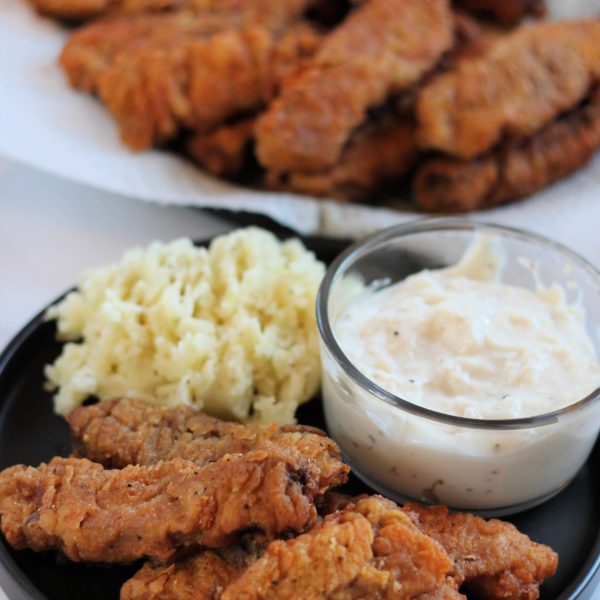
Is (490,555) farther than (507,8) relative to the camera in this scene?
No

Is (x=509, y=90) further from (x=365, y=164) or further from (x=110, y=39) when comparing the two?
(x=110, y=39)

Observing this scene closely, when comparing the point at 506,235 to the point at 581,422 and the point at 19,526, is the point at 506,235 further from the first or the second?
the point at 19,526

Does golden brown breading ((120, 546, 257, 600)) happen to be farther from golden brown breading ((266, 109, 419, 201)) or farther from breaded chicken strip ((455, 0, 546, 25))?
breaded chicken strip ((455, 0, 546, 25))

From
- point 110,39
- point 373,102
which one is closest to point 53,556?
point 373,102

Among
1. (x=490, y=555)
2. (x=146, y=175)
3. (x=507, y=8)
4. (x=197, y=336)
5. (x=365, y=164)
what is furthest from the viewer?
(x=507, y=8)

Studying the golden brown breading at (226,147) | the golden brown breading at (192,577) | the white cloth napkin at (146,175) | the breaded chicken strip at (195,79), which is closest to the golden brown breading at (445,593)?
the golden brown breading at (192,577)

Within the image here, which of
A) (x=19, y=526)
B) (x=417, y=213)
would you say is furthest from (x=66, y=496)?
(x=417, y=213)

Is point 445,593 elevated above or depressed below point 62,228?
above
